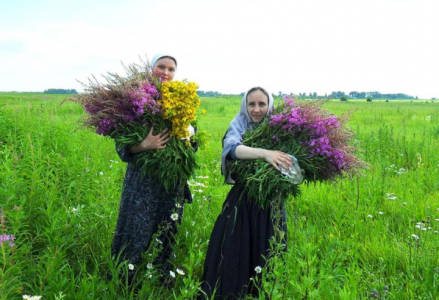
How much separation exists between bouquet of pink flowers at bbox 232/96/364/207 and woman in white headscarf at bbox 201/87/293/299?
4.8 inches

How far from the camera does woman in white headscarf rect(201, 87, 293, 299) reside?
269 centimetres

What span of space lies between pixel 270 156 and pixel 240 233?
724mm

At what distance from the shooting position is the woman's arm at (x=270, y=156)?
242 cm

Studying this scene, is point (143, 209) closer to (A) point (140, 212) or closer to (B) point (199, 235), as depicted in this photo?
(A) point (140, 212)

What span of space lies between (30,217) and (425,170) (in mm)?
6003

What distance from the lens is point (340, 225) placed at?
379cm

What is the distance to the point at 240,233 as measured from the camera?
108 inches

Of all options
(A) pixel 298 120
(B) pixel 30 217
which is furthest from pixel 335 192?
(B) pixel 30 217

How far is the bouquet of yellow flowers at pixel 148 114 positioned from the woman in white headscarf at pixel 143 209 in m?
0.16

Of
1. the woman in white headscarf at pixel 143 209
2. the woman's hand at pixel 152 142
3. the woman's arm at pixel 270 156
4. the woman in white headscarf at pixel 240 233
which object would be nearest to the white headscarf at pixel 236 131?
the woman in white headscarf at pixel 240 233

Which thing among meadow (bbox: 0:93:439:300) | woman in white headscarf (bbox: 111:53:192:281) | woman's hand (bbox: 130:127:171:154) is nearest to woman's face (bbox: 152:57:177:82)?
woman in white headscarf (bbox: 111:53:192:281)

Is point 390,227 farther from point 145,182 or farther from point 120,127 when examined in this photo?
point 120,127

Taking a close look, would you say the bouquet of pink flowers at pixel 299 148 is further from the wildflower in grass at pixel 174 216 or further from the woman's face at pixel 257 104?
the wildflower in grass at pixel 174 216

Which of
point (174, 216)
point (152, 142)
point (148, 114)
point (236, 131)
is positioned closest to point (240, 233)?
point (174, 216)
